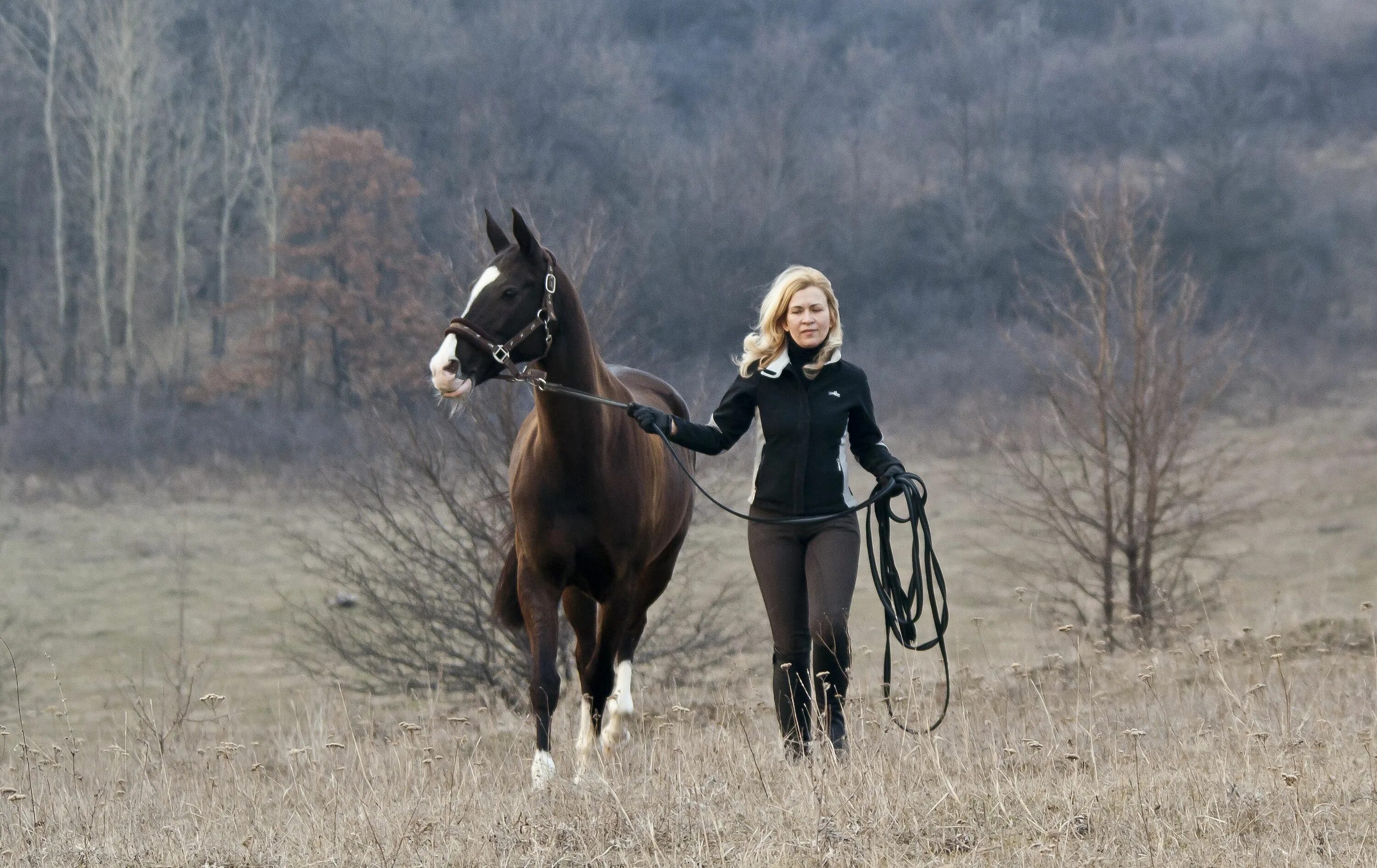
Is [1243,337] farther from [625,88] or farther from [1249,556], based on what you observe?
[625,88]

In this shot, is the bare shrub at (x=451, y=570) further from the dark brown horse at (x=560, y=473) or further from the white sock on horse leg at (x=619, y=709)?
the dark brown horse at (x=560, y=473)

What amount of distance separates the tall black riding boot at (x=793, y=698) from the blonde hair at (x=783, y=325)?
102cm

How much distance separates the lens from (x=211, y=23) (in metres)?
41.2

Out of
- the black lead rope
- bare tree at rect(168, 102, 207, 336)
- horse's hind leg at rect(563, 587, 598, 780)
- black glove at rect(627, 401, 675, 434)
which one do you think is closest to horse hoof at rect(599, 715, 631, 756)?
horse's hind leg at rect(563, 587, 598, 780)

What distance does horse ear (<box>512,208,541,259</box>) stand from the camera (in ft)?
16.7

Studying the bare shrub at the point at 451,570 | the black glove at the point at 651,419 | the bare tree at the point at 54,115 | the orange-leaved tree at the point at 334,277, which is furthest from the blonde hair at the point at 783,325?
the bare tree at the point at 54,115

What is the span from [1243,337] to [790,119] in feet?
55.8

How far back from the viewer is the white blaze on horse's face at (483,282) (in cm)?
503

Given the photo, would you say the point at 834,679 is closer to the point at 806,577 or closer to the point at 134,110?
the point at 806,577

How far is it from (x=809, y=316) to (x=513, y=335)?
110 cm

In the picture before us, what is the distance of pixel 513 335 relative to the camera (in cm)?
509

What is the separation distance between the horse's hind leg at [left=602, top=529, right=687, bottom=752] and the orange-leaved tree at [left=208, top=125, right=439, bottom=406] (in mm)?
25963

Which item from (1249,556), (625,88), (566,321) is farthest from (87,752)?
(625,88)

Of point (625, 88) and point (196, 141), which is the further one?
point (625, 88)
